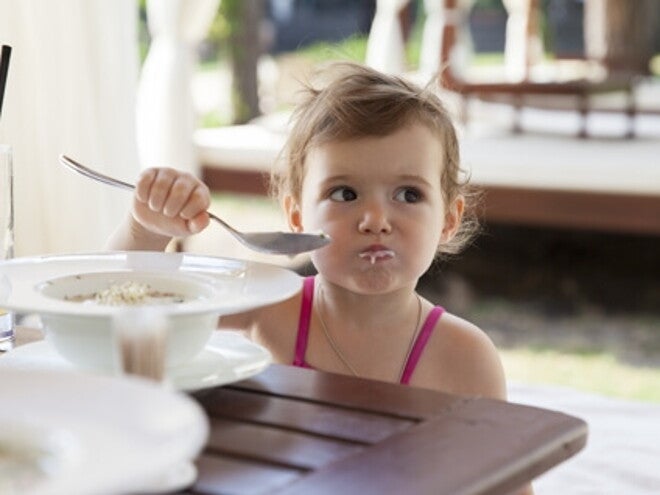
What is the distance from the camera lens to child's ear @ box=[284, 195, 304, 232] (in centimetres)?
187

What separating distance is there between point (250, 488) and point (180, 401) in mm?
165

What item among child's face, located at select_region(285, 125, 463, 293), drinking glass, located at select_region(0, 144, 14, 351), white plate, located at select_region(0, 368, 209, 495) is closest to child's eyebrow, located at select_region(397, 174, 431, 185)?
child's face, located at select_region(285, 125, 463, 293)

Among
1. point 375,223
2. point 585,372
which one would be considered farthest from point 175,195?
point 585,372

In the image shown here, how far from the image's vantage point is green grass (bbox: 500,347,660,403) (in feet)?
12.2

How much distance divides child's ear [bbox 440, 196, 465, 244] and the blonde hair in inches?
0.5

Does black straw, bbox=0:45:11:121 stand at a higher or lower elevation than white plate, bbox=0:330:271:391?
higher

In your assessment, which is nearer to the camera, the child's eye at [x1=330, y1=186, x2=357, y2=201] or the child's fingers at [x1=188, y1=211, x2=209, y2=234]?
the child's fingers at [x1=188, y1=211, x2=209, y2=234]

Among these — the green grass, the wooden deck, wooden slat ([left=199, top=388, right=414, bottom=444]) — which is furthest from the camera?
the wooden deck

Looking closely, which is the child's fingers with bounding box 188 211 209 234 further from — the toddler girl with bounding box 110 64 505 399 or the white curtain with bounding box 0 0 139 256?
the white curtain with bounding box 0 0 139 256

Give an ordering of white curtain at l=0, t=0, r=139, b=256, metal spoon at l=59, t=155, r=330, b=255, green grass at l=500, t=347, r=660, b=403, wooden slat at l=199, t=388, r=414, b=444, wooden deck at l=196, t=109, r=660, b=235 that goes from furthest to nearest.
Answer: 1. wooden deck at l=196, t=109, r=660, b=235
2. white curtain at l=0, t=0, r=139, b=256
3. green grass at l=500, t=347, r=660, b=403
4. metal spoon at l=59, t=155, r=330, b=255
5. wooden slat at l=199, t=388, r=414, b=444

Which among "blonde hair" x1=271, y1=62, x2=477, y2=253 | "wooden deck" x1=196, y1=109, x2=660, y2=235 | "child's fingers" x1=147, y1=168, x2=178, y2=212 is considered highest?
"blonde hair" x1=271, y1=62, x2=477, y2=253

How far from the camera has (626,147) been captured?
525cm

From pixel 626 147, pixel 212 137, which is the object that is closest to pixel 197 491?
pixel 626 147

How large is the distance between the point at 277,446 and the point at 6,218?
0.57 m
